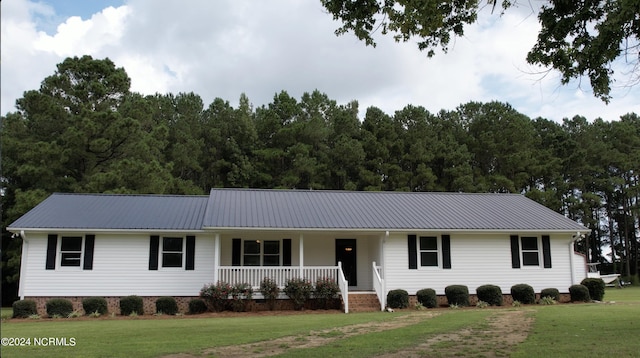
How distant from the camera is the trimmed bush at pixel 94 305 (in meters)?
17.1

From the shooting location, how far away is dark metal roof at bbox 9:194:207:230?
59.7 ft

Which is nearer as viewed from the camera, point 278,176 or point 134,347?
point 134,347

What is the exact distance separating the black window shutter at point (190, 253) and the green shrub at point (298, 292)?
3624mm

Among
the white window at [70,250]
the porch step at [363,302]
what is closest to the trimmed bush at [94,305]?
the white window at [70,250]

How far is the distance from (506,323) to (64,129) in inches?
992

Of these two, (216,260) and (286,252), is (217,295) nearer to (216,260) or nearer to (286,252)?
(216,260)

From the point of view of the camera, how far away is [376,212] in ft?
68.0

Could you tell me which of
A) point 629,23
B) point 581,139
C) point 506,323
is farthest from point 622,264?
point 629,23

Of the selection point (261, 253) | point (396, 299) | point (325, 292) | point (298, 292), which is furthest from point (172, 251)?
point (396, 299)

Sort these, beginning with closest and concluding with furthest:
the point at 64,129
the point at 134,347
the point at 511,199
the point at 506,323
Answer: the point at 134,347 < the point at 506,323 < the point at 511,199 < the point at 64,129

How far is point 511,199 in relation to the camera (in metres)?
24.1

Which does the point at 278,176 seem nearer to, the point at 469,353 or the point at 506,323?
the point at 506,323

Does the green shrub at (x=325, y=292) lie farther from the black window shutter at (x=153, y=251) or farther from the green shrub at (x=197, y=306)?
the black window shutter at (x=153, y=251)

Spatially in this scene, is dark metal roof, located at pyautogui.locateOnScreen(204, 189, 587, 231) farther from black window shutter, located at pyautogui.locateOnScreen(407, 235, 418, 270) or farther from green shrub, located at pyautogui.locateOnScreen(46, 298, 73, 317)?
green shrub, located at pyautogui.locateOnScreen(46, 298, 73, 317)
